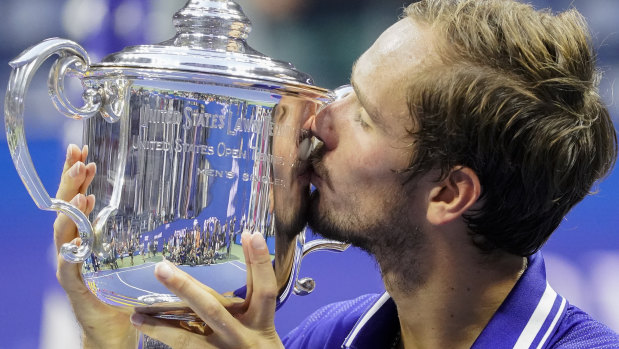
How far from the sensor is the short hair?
4.16 ft

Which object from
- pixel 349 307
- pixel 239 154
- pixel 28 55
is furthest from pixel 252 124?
pixel 349 307

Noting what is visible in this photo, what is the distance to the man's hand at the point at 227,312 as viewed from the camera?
112 centimetres

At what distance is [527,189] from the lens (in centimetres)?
133

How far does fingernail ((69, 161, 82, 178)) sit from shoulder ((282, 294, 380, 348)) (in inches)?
24.8

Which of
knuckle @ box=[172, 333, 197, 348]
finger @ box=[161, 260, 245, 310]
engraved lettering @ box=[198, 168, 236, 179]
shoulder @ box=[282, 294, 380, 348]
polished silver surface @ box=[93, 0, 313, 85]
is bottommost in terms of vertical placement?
shoulder @ box=[282, 294, 380, 348]

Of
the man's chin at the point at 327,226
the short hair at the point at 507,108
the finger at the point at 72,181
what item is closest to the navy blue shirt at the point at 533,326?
the short hair at the point at 507,108

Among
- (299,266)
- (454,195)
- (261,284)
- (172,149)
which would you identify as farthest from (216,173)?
(454,195)

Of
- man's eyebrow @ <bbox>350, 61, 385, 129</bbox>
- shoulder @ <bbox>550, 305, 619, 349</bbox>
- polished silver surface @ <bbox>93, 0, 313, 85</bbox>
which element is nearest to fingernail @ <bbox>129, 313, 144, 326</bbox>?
polished silver surface @ <bbox>93, 0, 313, 85</bbox>

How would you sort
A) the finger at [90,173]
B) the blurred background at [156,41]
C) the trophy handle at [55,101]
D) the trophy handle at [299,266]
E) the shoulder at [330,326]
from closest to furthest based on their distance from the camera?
the trophy handle at [55,101]
the finger at [90,173]
the trophy handle at [299,266]
the shoulder at [330,326]
the blurred background at [156,41]

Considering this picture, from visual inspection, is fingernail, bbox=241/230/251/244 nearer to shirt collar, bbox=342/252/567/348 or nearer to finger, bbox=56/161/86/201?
finger, bbox=56/161/86/201

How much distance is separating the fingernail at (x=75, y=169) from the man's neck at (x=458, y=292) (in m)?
0.55

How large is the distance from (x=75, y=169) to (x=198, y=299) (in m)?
0.31

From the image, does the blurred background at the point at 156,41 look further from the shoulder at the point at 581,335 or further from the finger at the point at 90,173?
the finger at the point at 90,173

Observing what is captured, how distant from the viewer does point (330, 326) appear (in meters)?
1.68
